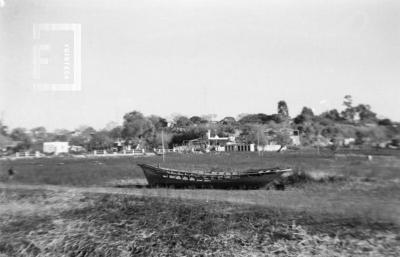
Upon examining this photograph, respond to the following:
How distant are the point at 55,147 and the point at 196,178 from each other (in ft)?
13.0

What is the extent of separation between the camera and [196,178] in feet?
32.4

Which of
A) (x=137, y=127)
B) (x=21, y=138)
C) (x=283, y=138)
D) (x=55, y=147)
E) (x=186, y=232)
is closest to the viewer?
(x=186, y=232)

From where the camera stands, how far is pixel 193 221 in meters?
4.51

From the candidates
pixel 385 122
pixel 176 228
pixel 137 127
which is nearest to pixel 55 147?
pixel 137 127

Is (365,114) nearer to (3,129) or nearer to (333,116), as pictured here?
(333,116)

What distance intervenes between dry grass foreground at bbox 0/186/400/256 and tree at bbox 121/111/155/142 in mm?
2465

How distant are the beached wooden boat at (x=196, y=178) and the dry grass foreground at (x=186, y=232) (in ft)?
14.6

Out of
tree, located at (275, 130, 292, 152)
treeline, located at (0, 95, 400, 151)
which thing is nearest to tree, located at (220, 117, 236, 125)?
treeline, located at (0, 95, 400, 151)

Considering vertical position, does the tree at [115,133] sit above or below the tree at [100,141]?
above

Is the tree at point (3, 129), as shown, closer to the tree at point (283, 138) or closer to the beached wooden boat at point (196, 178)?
the beached wooden boat at point (196, 178)

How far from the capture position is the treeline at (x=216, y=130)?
6852mm

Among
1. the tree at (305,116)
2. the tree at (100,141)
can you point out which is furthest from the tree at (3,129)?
the tree at (305,116)

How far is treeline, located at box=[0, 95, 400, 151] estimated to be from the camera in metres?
6.85

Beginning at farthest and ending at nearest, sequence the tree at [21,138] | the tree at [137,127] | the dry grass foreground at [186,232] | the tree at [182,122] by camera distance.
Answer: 1. the tree at [182,122]
2. the tree at [137,127]
3. the tree at [21,138]
4. the dry grass foreground at [186,232]
